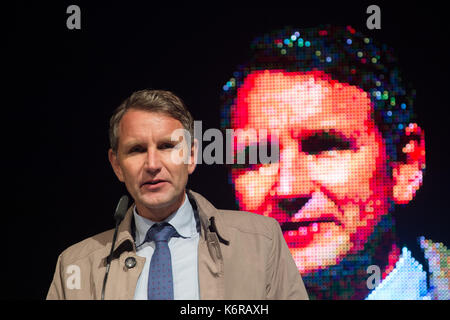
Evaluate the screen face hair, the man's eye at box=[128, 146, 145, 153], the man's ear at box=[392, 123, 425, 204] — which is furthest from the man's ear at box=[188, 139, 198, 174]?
the man's ear at box=[392, 123, 425, 204]

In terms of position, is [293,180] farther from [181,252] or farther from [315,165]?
[181,252]

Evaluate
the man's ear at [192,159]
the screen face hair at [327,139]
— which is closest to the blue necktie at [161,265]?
the man's ear at [192,159]

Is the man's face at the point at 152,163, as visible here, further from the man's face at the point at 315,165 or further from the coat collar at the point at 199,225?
the man's face at the point at 315,165

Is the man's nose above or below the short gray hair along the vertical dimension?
below

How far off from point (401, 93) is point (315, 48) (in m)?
0.53

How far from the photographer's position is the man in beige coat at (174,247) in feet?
8.21

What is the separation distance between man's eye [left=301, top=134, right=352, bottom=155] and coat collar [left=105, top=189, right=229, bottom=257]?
0.89m

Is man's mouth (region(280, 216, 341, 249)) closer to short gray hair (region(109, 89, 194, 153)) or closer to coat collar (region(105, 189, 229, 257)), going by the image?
coat collar (region(105, 189, 229, 257))

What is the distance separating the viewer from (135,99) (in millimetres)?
2662

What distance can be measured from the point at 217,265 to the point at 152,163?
19.4 inches

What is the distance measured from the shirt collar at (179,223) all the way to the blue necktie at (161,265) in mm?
19

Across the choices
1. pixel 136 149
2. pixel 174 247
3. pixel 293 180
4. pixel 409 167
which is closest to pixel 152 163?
pixel 136 149

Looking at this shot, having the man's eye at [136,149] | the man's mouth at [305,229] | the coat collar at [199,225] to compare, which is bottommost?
the man's mouth at [305,229]

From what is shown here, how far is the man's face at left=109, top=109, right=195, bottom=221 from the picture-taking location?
100 inches
